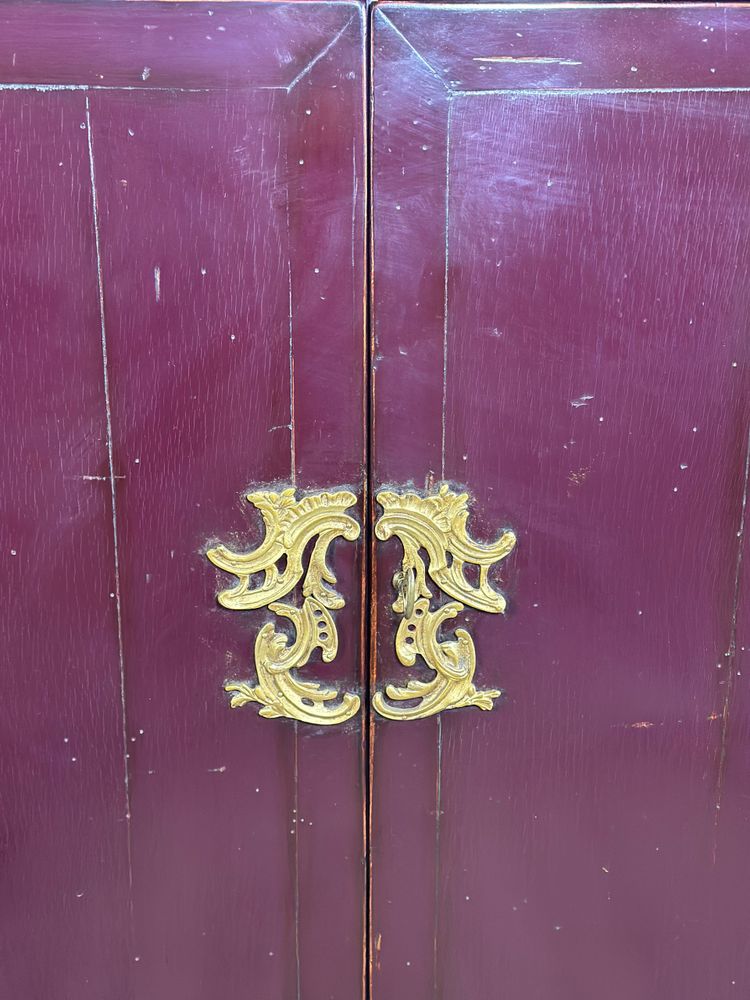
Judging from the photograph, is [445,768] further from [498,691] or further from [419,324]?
[419,324]

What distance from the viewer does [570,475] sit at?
739 mm

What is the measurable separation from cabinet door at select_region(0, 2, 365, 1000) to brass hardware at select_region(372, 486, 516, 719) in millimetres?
43

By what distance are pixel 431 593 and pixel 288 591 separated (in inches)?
4.9

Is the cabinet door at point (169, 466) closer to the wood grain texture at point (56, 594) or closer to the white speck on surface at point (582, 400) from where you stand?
the wood grain texture at point (56, 594)

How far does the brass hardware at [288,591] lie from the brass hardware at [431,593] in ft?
0.13

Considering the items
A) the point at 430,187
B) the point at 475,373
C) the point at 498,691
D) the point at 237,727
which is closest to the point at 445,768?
the point at 498,691

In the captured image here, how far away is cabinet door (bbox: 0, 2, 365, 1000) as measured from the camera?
65cm

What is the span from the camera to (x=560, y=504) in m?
0.75

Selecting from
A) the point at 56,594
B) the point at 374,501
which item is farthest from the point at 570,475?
the point at 56,594

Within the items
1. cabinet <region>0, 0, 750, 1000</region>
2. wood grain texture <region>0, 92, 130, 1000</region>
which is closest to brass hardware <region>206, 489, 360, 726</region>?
cabinet <region>0, 0, 750, 1000</region>

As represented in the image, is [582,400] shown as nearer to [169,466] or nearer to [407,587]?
[407,587]

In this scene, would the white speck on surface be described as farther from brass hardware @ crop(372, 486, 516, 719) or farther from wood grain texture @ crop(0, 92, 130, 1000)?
wood grain texture @ crop(0, 92, 130, 1000)

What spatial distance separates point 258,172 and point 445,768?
0.55 metres

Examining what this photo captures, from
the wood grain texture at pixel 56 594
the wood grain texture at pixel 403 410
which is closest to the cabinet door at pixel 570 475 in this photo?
the wood grain texture at pixel 403 410
